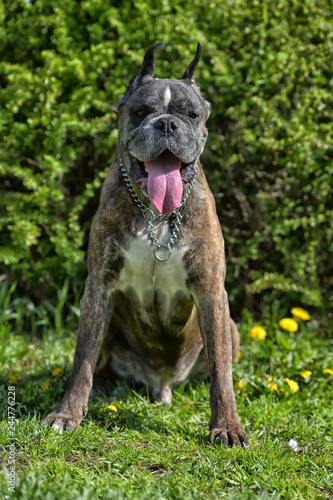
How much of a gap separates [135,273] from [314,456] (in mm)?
1228

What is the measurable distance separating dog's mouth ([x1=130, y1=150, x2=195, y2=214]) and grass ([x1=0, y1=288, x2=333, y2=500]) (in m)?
1.11

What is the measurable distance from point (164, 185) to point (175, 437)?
3.99 feet

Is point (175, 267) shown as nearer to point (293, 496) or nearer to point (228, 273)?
point (293, 496)

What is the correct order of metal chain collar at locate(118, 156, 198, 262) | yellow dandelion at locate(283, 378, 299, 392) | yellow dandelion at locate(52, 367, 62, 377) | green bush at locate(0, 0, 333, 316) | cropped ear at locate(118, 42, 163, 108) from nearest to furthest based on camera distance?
1. metal chain collar at locate(118, 156, 198, 262)
2. cropped ear at locate(118, 42, 163, 108)
3. yellow dandelion at locate(283, 378, 299, 392)
4. yellow dandelion at locate(52, 367, 62, 377)
5. green bush at locate(0, 0, 333, 316)

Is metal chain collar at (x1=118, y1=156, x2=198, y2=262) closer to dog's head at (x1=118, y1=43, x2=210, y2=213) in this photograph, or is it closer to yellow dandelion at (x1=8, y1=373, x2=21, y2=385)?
dog's head at (x1=118, y1=43, x2=210, y2=213)

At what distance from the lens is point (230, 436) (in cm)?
256

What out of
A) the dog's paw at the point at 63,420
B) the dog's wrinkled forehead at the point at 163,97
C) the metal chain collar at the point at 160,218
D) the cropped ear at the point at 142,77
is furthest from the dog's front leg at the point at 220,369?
the cropped ear at the point at 142,77

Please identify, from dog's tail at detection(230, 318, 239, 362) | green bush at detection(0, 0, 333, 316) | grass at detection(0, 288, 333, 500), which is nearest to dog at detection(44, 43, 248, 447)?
grass at detection(0, 288, 333, 500)

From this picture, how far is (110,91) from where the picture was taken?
4.34 m

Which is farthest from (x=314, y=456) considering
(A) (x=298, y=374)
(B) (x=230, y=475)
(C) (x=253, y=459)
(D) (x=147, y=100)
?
(D) (x=147, y=100)

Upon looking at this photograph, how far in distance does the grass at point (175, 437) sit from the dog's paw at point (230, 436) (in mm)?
63

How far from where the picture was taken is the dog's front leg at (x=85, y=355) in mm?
2697

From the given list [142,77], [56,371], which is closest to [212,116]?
[142,77]

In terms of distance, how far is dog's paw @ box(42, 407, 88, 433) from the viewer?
2.62 m
